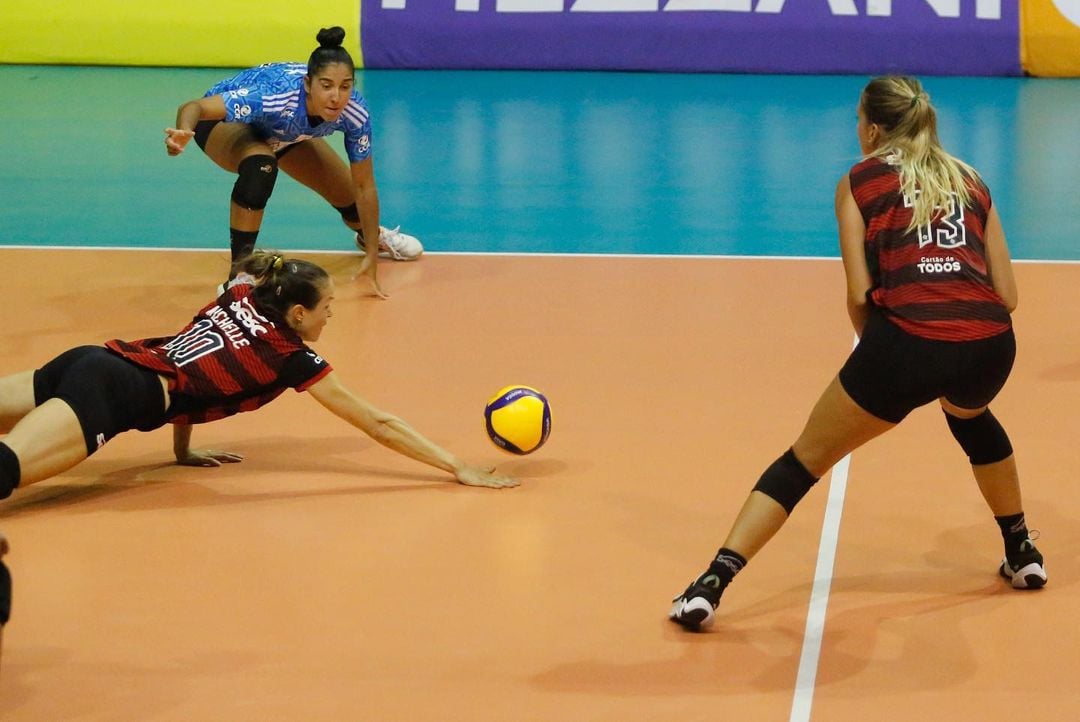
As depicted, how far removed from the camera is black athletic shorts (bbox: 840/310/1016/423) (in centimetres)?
454

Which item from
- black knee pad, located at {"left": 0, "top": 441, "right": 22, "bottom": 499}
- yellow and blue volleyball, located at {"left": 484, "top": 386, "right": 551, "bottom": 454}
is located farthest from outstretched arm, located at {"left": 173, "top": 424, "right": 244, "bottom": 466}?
yellow and blue volleyball, located at {"left": 484, "top": 386, "right": 551, "bottom": 454}

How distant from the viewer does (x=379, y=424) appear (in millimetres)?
5762

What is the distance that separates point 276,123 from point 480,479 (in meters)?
3.46

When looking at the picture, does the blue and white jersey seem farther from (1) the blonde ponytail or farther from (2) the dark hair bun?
(1) the blonde ponytail

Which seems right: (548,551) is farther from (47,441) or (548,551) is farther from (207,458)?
(47,441)

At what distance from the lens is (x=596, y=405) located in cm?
687

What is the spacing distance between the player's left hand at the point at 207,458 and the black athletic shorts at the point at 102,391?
0.46m

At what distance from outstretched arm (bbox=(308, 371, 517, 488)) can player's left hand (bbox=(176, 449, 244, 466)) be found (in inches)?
27.4

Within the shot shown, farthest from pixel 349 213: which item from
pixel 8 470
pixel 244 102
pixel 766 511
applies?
pixel 766 511

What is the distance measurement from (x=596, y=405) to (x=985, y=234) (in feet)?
8.25

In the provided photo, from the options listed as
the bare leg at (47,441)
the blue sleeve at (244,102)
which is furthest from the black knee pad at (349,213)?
the bare leg at (47,441)

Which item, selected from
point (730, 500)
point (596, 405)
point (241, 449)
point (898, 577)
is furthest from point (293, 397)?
point (898, 577)

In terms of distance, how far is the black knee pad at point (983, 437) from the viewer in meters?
4.85

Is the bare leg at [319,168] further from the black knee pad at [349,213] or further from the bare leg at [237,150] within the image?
the bare leg at [237,150]
